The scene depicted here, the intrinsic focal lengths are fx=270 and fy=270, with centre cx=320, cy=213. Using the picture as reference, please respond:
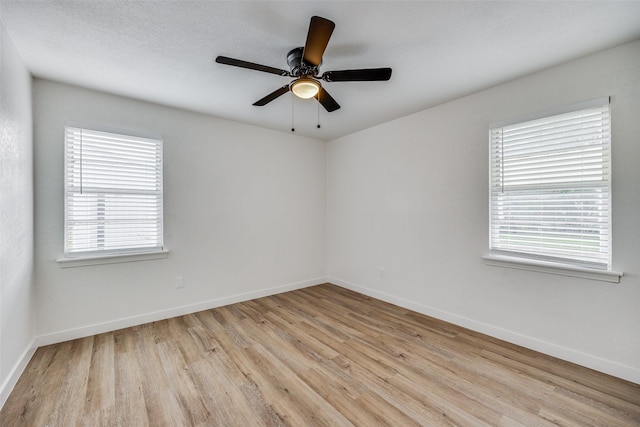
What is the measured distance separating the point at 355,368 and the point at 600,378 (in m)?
1.86

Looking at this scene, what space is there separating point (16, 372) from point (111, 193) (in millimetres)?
1655

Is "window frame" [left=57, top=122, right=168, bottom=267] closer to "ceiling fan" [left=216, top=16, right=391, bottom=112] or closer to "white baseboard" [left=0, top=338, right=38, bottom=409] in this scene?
"white baseboard" [left=0, top=338, right=38, bottom=409]

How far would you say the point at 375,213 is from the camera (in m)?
3.98

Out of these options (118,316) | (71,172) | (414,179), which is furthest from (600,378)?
(71,172)

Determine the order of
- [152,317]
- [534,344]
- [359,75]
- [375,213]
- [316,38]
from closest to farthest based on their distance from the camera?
[316,38] → [359,75] → [534,344] → [152,317] → [375,213]

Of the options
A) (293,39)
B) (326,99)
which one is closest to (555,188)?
(326,99)

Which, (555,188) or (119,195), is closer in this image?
(555,188)

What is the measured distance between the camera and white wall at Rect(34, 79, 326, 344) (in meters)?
2.61

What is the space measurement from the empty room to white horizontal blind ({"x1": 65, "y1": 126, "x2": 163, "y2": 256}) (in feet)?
0.06

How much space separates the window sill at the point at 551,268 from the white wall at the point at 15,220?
401 cm

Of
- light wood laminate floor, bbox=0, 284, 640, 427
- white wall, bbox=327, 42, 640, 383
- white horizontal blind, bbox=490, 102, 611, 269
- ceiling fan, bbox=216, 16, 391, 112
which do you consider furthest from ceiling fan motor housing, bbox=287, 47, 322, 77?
light wood laminate floor, bbox=0, 284, 640, 427

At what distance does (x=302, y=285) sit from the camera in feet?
14.6

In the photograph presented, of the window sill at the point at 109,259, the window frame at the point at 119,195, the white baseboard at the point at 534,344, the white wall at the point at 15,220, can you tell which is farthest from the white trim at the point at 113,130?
the white baseboard at the point at 534,344

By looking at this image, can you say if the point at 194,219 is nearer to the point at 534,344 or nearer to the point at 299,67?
the point at 299,67
